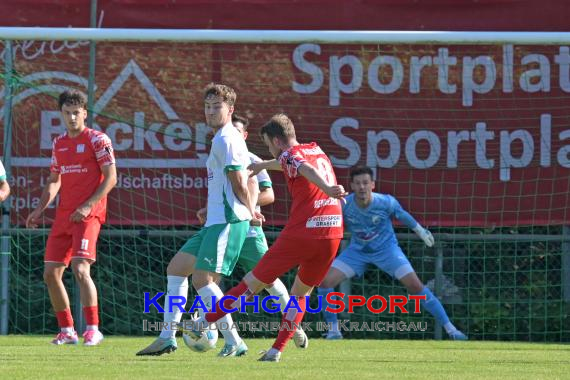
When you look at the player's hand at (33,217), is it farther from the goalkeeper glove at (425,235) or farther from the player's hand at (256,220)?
the goalkeeper glove at (425,235)

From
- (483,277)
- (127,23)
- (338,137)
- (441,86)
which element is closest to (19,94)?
(127,23)

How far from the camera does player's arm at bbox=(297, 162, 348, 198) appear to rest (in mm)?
7559

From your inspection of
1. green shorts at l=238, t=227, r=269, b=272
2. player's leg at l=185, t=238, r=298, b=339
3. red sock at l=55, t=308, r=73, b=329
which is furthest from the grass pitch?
Answer: green shorts at l=238, t=227, r=269, b=272

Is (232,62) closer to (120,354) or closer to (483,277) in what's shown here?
(483,277)

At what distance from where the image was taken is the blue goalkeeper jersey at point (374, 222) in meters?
12.0

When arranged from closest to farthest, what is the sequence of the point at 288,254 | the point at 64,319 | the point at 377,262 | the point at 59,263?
the point at 288,254, the point at 59,263, the point at 64,319, the point at 377,262

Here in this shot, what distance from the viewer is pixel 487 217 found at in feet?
40.7

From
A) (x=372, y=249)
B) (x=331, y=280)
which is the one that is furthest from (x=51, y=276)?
(x=372, y=249)

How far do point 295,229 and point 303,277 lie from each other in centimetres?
45

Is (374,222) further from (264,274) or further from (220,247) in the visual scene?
(264,274)

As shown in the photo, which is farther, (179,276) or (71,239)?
(71,239)

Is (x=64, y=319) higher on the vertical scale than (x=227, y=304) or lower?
lower

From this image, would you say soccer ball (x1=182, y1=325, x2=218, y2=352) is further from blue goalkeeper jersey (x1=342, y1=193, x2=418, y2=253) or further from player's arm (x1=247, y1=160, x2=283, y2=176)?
blue goalkeeper jersey (x1=342, y1=193, x2=418, y2=253)

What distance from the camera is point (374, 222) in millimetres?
12039
